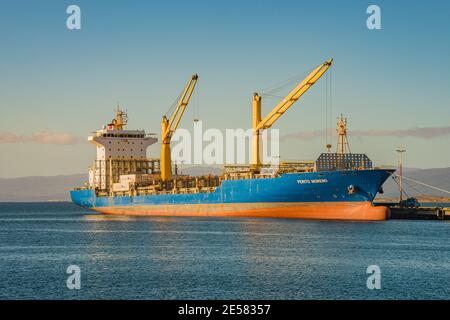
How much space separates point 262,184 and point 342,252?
82.9 ft

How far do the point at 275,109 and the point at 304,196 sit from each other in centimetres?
1205

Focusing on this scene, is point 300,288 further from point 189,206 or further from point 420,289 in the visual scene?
point 189,206

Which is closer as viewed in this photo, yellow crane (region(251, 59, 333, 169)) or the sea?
the sea

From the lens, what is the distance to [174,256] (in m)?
39.8

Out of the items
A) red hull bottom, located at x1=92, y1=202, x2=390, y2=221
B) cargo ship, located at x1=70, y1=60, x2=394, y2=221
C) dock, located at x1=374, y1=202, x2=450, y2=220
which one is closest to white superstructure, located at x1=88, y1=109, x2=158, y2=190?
cargo ship, located at x1=70, y1=60, x2=394, y2=221

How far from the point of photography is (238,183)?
2694 inches

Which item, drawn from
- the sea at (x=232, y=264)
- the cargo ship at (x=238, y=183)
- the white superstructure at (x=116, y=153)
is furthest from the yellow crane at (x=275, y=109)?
the white superstructure at (x=116, y=153)

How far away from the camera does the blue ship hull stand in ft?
198

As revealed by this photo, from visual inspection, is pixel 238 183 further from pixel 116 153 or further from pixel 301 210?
pixel 116 153

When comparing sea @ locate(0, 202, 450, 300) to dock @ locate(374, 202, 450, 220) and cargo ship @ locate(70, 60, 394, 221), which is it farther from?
dock @ locate(374, 202, 450, 220)

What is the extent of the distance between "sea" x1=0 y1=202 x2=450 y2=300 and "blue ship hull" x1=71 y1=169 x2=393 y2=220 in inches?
170

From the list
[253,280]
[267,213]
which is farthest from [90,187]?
[253,280]

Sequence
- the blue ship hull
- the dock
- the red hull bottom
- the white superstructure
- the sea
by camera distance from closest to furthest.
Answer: the sea
the blue ship hull
the red hull bottom
the dock
the white superstructure

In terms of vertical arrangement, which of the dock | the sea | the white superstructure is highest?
the white superstructure
